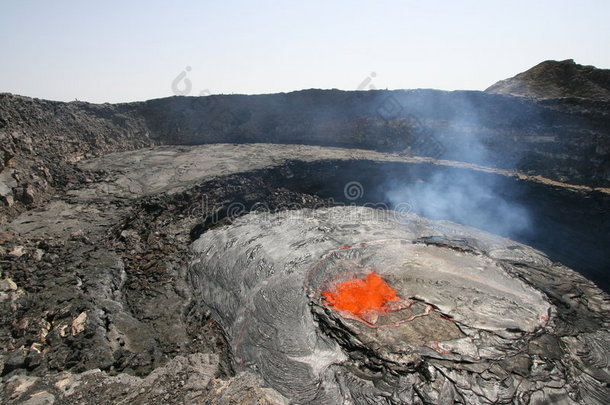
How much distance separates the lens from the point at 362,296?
297 inches

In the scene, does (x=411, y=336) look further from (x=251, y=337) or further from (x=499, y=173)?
(x=499, y=173)

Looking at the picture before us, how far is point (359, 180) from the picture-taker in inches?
575

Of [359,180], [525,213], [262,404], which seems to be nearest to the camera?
[262,404]

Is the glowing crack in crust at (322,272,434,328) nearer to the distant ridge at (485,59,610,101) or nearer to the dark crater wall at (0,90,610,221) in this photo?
the dark crater wall at (0,90,610,221)

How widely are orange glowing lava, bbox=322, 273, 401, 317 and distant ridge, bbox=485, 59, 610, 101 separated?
12811mm

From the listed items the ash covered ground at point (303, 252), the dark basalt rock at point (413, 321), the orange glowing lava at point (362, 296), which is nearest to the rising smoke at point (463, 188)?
the ash covered ground at point (303, 252)

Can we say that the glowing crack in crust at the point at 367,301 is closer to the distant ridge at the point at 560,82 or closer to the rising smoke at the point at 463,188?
the rising smoke at the point at 463,188

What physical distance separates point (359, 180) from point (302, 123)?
6315mm

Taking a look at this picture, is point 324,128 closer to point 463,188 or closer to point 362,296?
point 463,188

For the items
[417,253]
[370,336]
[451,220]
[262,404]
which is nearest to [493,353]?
[370,336]

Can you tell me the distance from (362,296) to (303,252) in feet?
7.79

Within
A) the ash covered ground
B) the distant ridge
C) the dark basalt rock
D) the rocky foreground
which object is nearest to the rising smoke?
the ash covered ground

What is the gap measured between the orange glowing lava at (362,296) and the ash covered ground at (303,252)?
1.26 feet

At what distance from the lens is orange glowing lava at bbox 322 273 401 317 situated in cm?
715
